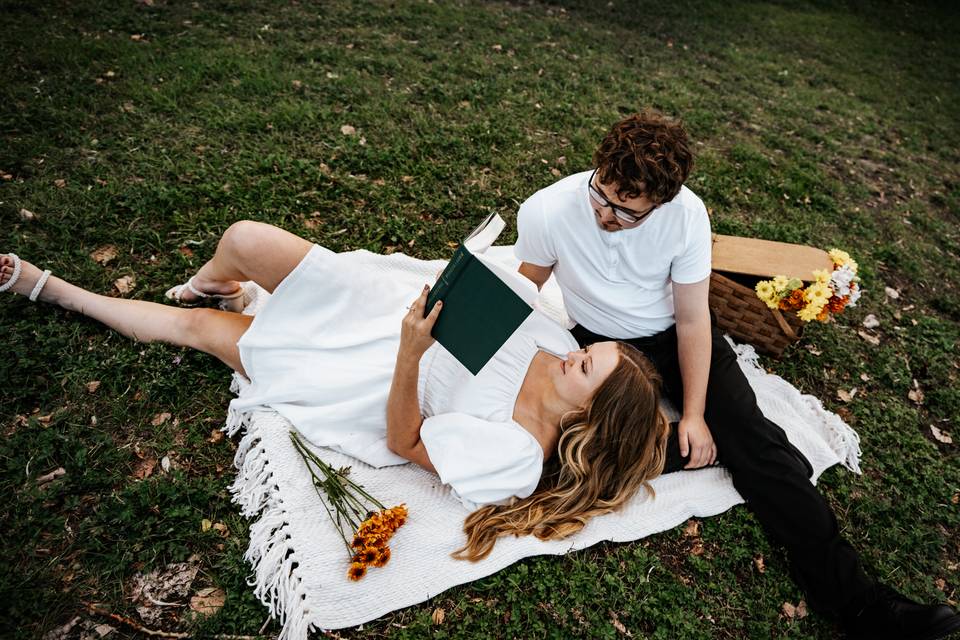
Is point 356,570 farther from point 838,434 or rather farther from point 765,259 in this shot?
point 765,259

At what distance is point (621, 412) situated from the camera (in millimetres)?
2596

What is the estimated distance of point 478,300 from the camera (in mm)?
2010

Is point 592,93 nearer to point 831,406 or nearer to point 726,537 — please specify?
point 831,406

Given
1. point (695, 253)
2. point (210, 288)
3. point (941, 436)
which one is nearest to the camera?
point (695, 253)

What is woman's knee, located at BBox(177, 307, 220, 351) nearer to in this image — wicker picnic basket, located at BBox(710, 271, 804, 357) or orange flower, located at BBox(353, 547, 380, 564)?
orange flower, located at BBox(353, 547, 380, 564)

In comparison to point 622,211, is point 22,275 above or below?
below

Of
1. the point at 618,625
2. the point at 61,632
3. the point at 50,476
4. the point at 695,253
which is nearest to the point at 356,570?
the point at 61,632

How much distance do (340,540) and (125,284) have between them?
2.40m

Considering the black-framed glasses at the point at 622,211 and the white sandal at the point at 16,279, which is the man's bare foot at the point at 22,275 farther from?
the black-framed glasses at the point at 622,211

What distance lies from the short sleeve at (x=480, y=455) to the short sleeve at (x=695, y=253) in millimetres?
1286

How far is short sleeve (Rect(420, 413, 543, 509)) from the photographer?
2.53m

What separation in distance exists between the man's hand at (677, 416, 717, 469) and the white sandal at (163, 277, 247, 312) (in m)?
2.94

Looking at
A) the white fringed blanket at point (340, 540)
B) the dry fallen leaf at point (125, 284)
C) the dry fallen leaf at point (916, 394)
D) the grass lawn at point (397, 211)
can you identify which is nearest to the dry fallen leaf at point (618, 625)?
the grass lawn at point (397, 211)

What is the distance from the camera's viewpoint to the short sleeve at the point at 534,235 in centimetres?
300
